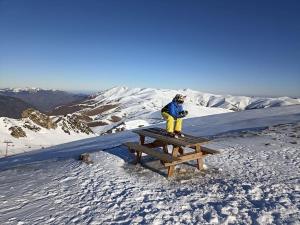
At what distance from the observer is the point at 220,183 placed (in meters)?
9.92

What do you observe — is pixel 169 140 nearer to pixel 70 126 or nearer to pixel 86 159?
pixel 86 159

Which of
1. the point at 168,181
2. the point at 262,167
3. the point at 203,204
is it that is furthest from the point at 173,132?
the point at 203,204

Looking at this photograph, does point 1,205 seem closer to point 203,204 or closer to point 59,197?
point 59,197

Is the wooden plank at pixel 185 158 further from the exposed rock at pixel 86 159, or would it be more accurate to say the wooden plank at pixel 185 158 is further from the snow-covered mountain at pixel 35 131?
the snow-covered mountain at pixel 35 131

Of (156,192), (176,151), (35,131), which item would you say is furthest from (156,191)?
(35,131)

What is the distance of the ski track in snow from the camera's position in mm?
7633

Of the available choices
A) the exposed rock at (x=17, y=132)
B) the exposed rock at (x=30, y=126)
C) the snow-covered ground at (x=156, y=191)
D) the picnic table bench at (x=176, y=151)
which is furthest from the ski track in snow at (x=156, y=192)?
the exposed rock at (x=30, y=126)

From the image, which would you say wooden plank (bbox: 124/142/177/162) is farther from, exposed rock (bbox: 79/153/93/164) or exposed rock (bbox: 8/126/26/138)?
exposed rock (bbox: 8/126/26/138)

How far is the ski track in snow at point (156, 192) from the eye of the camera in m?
7.63

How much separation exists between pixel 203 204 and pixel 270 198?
191cm

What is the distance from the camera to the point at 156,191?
9.48 m

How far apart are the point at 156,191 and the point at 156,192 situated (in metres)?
0.09

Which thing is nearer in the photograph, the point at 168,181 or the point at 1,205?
the point at 1,205

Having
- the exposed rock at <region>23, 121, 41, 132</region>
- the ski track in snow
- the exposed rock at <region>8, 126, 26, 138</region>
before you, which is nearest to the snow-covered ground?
the ski track in snow
